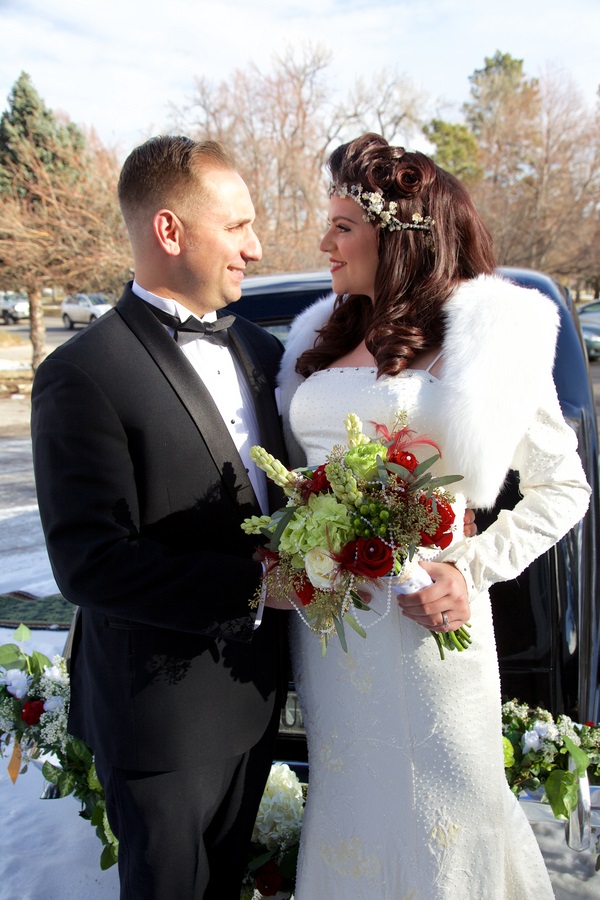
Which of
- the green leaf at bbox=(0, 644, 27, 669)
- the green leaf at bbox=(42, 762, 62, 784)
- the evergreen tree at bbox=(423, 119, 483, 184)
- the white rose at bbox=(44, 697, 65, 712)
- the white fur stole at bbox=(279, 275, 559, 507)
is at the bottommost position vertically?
the green leaf at bbox=(42, 762, 62, 784)

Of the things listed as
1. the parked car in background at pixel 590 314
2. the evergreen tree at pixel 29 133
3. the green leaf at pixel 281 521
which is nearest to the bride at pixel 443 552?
the green leaf at pixel 281 521

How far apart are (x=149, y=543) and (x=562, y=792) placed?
1.52 m

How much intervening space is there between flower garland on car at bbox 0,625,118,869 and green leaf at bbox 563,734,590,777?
4.78 feet

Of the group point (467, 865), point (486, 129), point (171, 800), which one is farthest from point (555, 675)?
point (486, 129)

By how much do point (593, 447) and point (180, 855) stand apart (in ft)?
6.01

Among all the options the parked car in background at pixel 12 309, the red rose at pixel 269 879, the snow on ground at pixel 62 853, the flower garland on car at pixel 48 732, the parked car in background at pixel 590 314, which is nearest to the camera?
the red rose at pixel 269 879

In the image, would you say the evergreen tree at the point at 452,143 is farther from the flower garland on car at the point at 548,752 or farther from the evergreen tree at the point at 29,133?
the flower garland on car at the point at 548,752

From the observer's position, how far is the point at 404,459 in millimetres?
1676

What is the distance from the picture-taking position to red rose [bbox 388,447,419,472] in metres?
1.67

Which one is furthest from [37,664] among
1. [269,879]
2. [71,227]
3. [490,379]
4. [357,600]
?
[71,227]

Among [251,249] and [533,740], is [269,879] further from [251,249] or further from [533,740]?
[251,249]

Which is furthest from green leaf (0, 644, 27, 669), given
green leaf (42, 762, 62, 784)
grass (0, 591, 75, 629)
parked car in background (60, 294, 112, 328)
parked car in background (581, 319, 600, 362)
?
parked car in background (60, 294, 112, 328)

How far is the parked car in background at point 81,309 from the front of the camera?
32562 millimetres

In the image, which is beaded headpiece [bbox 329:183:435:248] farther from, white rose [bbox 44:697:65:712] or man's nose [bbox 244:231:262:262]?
white rose [bbox 44:697:65:712]
